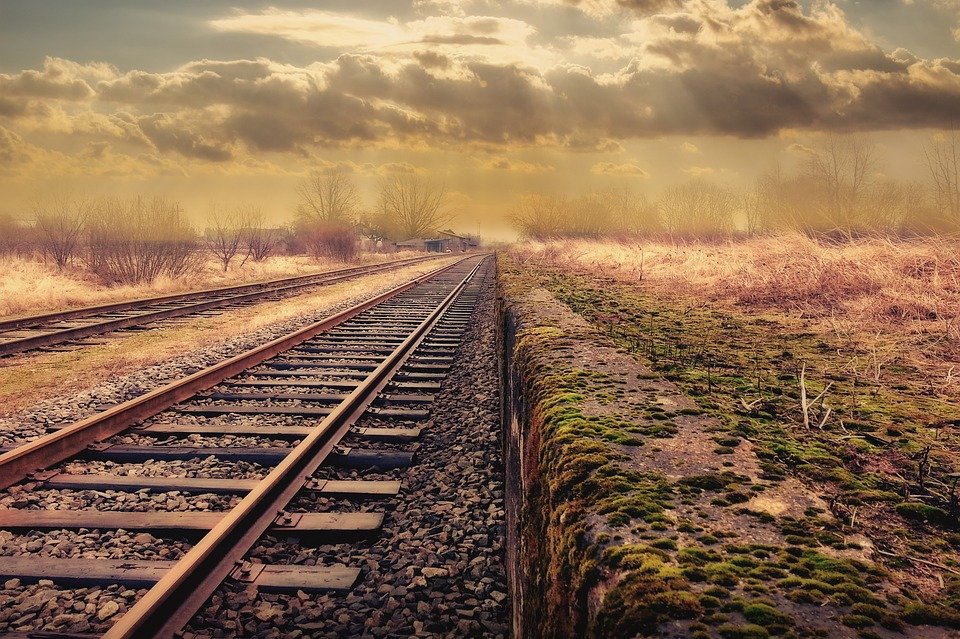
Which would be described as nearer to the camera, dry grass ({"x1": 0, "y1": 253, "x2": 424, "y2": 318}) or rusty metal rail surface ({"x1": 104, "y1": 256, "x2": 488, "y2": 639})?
rusty metal rail surface ({"x1": 104, "y1": 256, "x2": 488, "y2": 639})

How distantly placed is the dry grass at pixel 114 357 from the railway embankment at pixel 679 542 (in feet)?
Result: 21.0

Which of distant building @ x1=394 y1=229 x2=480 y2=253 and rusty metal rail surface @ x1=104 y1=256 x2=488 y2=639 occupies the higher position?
distant building @ x1=394 y1=229 x2=480 y2=253

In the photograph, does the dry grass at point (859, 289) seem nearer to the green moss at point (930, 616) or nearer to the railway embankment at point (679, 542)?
the railway embankment at point (679, 542)

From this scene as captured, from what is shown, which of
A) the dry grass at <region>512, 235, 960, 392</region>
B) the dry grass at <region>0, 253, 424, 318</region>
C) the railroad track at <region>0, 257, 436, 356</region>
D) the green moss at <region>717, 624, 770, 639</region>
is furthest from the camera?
the dry grass at <region>0, 253, 424, 318</region>

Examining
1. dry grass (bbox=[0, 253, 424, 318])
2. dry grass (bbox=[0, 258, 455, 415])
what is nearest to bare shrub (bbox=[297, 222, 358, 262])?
dry grass (bbox=[0, 253, 424, 318])

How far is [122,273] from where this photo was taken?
2159 centimetres

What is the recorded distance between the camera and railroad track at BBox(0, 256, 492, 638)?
2805mm

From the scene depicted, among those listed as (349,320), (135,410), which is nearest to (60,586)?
(135,410)

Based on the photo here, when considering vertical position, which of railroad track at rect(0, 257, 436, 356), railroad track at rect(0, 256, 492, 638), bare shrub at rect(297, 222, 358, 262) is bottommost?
railroad track at rect(0, 256, 492, 638)

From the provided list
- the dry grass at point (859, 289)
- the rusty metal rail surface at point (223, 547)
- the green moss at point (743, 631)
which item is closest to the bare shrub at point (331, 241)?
the dry grass at point (859, 289)

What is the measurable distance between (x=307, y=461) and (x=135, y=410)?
2.13m

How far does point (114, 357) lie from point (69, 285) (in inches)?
549

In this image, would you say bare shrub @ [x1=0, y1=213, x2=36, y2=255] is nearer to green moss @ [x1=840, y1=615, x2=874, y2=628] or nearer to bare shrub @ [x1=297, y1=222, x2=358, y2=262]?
bare shrub @ [x1=297, y1=222, x2=358, y2=262]

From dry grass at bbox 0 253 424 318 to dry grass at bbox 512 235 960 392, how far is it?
52.0 feet
